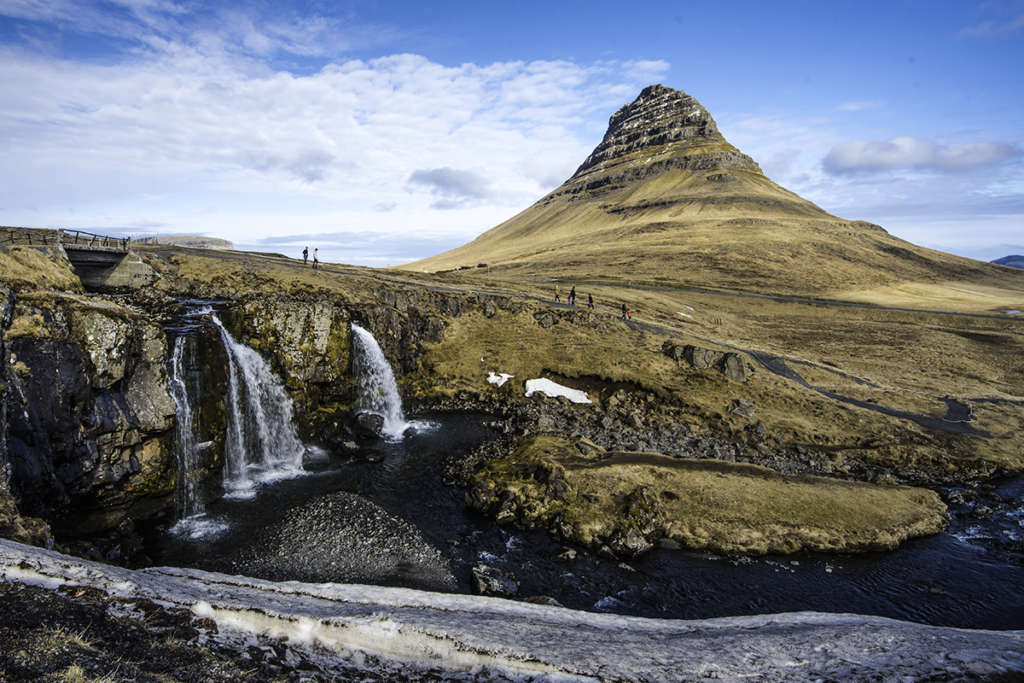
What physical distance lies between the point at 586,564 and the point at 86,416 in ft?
83.5

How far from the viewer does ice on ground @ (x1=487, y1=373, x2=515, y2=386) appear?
161ft

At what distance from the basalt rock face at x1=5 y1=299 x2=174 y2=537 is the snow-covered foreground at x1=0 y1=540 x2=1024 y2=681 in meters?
12.5

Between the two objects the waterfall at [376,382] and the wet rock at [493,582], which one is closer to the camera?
the wet rock at [493,582]

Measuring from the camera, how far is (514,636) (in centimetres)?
1263

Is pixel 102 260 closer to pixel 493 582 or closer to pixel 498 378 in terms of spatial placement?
pixel 498 378

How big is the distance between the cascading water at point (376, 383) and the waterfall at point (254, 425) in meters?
6.93

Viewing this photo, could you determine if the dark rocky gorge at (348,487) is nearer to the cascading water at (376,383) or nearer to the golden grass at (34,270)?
the golden grass at (34,270)

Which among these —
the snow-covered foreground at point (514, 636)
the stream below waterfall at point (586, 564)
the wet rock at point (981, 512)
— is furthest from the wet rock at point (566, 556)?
the wet rock at point (981, 512)

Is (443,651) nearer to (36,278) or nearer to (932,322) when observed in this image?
(36,278)

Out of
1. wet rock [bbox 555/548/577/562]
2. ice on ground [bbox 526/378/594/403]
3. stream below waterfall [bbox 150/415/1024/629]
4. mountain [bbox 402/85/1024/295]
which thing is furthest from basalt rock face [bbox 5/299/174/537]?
mountain [bbox 402/85/1024/295]

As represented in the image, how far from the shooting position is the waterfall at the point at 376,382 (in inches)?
1626

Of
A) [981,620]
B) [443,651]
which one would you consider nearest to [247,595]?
[443,651]

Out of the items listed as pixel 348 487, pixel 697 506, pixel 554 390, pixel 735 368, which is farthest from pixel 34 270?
pixel 735 368

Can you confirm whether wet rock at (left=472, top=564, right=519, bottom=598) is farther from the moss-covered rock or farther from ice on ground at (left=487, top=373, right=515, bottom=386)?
ice on ground at (left=487, top=373, right=515, bottom=386)
